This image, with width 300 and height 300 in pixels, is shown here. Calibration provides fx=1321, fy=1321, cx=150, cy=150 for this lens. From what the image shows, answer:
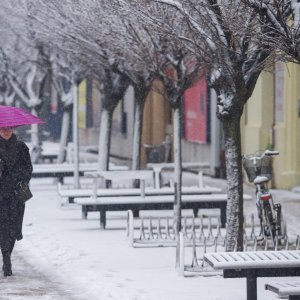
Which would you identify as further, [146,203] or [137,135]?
[137,135]

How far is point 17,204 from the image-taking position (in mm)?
14570

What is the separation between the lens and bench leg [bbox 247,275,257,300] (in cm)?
1212

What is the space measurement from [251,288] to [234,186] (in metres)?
3.31

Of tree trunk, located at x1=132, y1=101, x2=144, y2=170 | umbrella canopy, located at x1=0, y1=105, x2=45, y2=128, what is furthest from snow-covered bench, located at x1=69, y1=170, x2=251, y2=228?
umbrella canopy, located at x1=0, y1=105, x2=45, y2=128

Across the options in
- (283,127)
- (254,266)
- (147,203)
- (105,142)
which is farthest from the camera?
(283,127)

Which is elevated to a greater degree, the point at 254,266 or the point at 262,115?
the point at 262,115

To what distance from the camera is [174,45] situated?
59.1ft

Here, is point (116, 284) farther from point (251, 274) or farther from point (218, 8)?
point (218, 8)

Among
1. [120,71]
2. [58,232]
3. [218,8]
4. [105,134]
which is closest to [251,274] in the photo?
[218,8]

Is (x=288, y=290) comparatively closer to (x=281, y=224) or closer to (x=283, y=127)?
(x=281, y=224)

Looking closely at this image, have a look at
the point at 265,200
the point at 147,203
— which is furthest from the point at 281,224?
the point at 147,203

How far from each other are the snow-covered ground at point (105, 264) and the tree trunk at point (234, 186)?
79 centimetres

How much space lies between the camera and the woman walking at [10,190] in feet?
47.7

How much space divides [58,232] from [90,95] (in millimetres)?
28487
